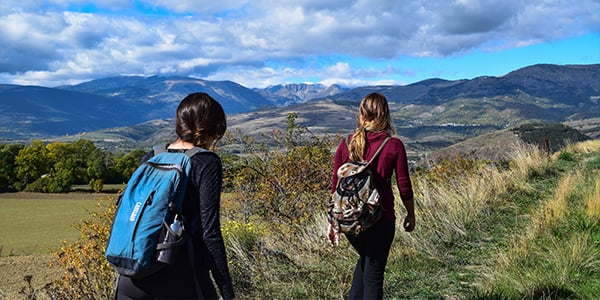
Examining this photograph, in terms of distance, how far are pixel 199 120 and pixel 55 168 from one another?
6097 cm

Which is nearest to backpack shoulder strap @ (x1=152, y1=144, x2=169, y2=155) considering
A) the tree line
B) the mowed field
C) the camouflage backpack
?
the camouflage backpack

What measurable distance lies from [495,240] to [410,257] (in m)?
1.22

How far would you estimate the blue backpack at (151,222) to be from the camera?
224 centimetres

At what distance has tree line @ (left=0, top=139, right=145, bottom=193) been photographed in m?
56.2

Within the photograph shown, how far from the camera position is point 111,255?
7.55ft

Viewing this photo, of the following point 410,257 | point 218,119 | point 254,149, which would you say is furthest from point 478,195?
point 218,119

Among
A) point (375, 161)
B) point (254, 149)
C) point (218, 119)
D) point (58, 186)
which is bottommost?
point (58, 186)

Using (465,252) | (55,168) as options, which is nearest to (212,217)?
(465,252)

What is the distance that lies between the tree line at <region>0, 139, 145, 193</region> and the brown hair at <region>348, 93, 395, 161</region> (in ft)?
181

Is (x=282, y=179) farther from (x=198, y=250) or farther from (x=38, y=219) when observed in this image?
(x=38, y=219)

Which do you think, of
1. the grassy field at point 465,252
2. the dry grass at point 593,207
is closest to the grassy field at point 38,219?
the grassy field at point 465,252

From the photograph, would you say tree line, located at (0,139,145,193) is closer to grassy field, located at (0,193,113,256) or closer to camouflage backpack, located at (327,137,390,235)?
grassy field, located at (0,193,113,256)

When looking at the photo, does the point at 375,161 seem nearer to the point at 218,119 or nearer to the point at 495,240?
the point at 218,119

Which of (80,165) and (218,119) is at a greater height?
(218,119)
